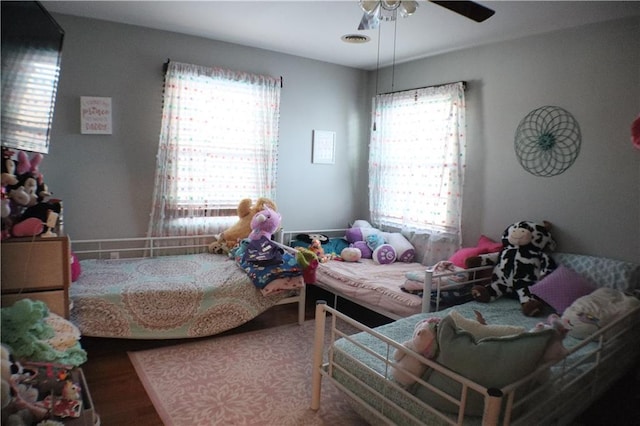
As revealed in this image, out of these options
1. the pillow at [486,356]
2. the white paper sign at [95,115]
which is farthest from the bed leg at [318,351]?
the white paper sign at [95,115]

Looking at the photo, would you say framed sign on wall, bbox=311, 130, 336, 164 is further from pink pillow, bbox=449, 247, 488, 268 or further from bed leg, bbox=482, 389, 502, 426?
bed leg, bbox=482, 389, 502, 426

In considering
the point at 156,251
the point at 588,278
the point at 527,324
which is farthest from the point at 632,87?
the point at 156,251

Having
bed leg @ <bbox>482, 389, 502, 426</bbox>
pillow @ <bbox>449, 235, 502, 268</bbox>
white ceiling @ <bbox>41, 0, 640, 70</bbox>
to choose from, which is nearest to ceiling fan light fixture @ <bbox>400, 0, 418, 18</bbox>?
white ceiling @ <bbox>41, 0, 640, 70</bbox>

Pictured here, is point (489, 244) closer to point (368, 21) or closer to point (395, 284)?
point (395, 284)

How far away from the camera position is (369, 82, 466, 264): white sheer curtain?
3.67 meters

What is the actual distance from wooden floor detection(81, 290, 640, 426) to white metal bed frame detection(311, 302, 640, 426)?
0.61ft

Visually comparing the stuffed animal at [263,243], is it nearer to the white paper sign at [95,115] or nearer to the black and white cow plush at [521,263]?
the white paper sign at [95,115]

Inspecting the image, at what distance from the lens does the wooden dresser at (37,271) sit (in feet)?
6.27

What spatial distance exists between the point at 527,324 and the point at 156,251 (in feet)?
10.00

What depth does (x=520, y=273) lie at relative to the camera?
2.93m

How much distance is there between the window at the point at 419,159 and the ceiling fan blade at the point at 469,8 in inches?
68.6

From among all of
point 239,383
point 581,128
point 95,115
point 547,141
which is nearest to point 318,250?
point 239,383

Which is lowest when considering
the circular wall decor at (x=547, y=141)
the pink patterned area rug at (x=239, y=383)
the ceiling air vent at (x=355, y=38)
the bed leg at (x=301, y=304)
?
the pink patterned area rug at (x=239, y=383)

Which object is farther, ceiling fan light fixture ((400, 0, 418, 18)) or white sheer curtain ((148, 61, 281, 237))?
white sheer curtain ((148, 61, 281, 237))
